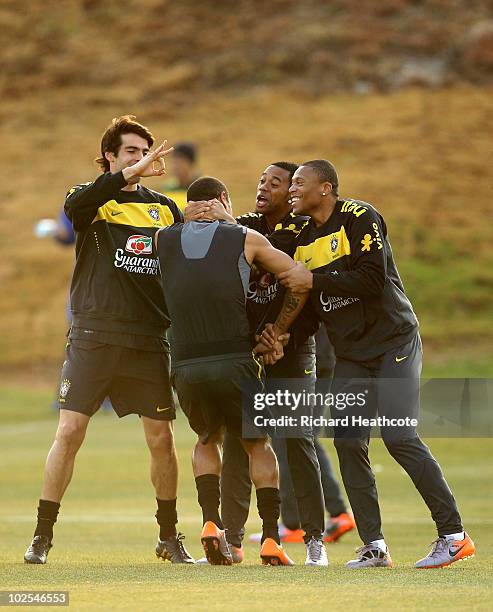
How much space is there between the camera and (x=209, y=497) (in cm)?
871

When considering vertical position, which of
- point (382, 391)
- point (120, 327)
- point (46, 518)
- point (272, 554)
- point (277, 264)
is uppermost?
point (277, 264)

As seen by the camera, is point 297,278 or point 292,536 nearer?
point 297,278

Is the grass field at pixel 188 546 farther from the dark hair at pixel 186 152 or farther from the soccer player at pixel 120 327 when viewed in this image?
the dark hair at pixel 186 152

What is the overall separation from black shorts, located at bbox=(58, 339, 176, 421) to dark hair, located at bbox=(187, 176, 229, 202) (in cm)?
103

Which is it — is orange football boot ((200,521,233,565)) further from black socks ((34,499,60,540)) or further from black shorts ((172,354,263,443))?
black socks ((34,499,60,540))

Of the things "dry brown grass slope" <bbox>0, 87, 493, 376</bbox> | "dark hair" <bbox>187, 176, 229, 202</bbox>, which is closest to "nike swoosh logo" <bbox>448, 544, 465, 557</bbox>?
"dark hair" <bbox>187, 176, 229, 202</bbox>

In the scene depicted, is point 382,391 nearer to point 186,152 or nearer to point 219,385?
point 219,385

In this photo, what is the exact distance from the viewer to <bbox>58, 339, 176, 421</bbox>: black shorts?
9.12 m

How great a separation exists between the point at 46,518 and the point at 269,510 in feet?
4.31

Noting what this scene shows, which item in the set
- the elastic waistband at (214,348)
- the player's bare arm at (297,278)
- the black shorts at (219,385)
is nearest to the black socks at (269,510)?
the black shorts at (219,385)

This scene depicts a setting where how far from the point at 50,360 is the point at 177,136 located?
16012mm

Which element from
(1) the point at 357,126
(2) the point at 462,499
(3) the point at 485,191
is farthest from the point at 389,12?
(2) the point at 462,499

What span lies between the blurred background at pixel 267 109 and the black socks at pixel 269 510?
29.4 metres

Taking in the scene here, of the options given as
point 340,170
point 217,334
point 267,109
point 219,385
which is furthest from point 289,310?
point 267,109
